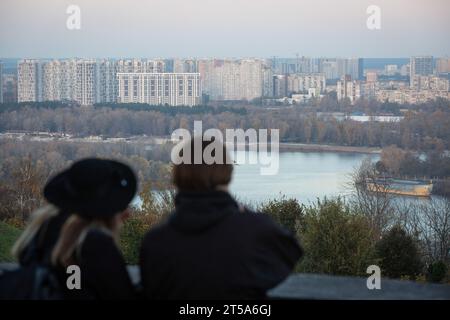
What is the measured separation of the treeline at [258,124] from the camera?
121 ft

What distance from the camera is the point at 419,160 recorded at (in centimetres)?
3828

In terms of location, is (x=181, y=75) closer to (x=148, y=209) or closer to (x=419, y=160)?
(x=419, y=160)

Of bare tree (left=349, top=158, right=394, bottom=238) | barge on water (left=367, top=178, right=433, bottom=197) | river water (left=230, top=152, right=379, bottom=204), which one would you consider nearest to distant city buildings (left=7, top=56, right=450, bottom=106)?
river water (left=230, top=152, right=379, bottom=204)

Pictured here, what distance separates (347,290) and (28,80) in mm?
39408

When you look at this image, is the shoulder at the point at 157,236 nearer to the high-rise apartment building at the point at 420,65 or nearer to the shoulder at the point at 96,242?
the shoulder at the point at 96,242

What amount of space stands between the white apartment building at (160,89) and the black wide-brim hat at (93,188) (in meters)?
37.1

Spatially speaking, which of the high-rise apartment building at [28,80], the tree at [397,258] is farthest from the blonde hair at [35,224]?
the high-rise apartment building at [28,80]

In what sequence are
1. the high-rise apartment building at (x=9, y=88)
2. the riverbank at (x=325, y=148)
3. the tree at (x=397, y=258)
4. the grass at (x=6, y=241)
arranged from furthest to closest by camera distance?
1. the riverbank at (x=325, y=148)
2. the high-rise apartment building at (x=9, y=88)
3. the tree at (x=397, y=258)
4. the grass at (x=6, y=241)

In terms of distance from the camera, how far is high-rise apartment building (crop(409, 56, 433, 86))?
44188 mm

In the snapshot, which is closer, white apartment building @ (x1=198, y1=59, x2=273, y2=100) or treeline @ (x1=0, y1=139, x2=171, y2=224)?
treeline @ (x1=0, y1=139, x2=171, y2=224)

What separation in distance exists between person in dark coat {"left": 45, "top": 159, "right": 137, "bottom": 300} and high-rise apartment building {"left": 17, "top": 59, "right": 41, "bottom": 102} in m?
36.6

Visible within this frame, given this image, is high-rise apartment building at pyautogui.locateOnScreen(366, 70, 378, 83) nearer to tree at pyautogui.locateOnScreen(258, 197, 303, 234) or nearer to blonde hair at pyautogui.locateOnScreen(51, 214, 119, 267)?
tree at pyautogui.locateOnScreen(258, 197, 303, 234)

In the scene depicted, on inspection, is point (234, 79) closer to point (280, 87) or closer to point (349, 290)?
point (280, 87)
